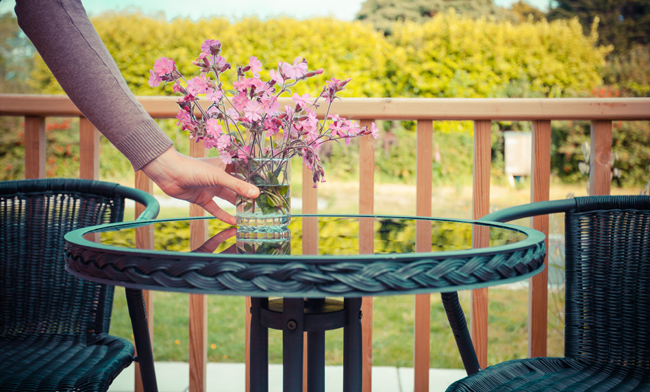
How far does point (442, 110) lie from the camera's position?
1519mm

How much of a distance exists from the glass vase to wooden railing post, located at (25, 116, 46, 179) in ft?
3.13

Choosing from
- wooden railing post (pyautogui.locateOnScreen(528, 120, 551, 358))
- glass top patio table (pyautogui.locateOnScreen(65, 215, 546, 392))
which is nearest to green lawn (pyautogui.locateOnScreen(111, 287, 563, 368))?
wooden railing post (pyautogui.locateOnScreen(528, 120, 551, 358))

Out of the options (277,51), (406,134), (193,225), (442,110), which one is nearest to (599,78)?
(406,134)

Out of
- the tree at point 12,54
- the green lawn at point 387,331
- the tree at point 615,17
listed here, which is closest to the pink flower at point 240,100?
the green lawn at point 387,331

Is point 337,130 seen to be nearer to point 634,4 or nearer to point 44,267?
point 44,267

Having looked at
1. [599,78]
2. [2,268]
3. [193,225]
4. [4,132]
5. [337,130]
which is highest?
[599,78]

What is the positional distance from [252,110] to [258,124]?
1.5 inches

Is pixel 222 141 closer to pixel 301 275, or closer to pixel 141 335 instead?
pixel 301 275

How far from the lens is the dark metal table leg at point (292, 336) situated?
77 cm

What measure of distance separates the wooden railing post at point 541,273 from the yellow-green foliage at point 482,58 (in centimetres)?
416

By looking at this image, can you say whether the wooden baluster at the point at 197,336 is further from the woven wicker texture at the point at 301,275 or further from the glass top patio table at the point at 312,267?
the woven wicker texture at the point at 301,275

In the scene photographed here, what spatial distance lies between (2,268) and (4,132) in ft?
15.5

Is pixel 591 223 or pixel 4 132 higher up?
pixel 4 132

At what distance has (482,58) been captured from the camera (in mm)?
5809
